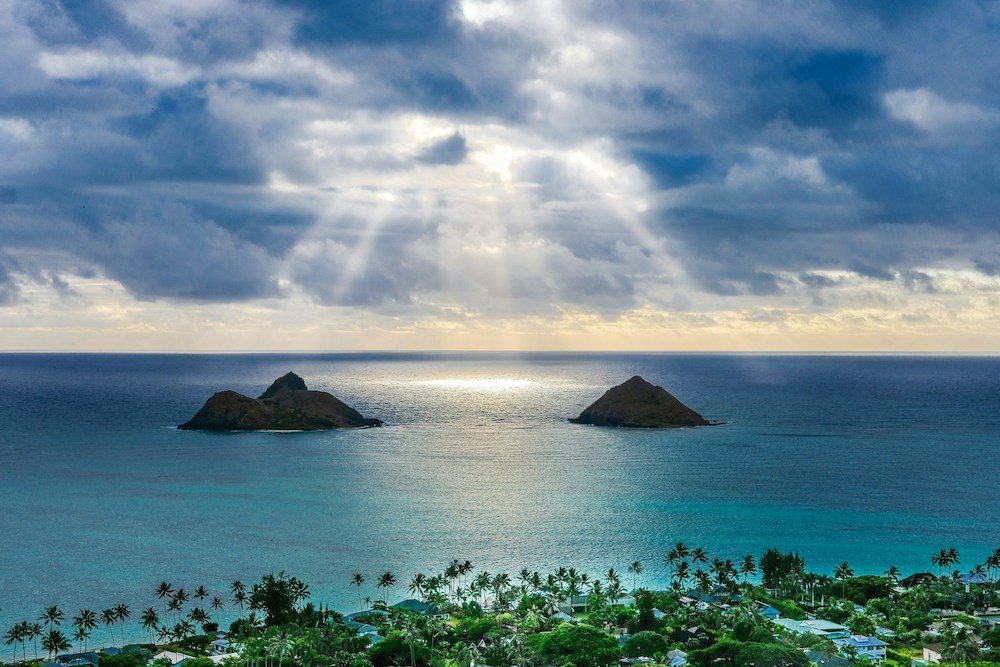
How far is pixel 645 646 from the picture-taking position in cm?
6606

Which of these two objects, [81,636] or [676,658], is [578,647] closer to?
[676,658]

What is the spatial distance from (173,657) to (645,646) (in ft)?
129

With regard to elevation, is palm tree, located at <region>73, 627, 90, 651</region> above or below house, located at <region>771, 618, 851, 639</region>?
below

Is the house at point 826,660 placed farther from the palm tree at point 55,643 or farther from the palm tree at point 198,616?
the palm tree at point 55,643

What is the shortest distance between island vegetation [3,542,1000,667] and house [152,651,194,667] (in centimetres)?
24

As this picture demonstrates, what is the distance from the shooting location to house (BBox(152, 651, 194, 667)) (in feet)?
215

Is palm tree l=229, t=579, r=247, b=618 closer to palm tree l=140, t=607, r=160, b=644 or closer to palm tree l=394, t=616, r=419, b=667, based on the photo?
palm tree l=140, t=607, r=160, b=644

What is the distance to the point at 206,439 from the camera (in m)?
198

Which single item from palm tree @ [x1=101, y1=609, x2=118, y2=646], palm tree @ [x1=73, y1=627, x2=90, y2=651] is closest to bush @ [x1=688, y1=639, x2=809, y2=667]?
palm tree @ [x1=101, y1=609, x2=118, y2=646]

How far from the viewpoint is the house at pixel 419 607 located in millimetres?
76750

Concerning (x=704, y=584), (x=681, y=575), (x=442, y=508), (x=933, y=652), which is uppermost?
(x=681, y=575)

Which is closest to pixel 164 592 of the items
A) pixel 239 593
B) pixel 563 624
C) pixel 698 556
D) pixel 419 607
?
pixel 239 593

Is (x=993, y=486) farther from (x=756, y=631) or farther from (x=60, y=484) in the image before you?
(x=60, y=484)

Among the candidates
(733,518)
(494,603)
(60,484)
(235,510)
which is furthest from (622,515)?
(60,484)
